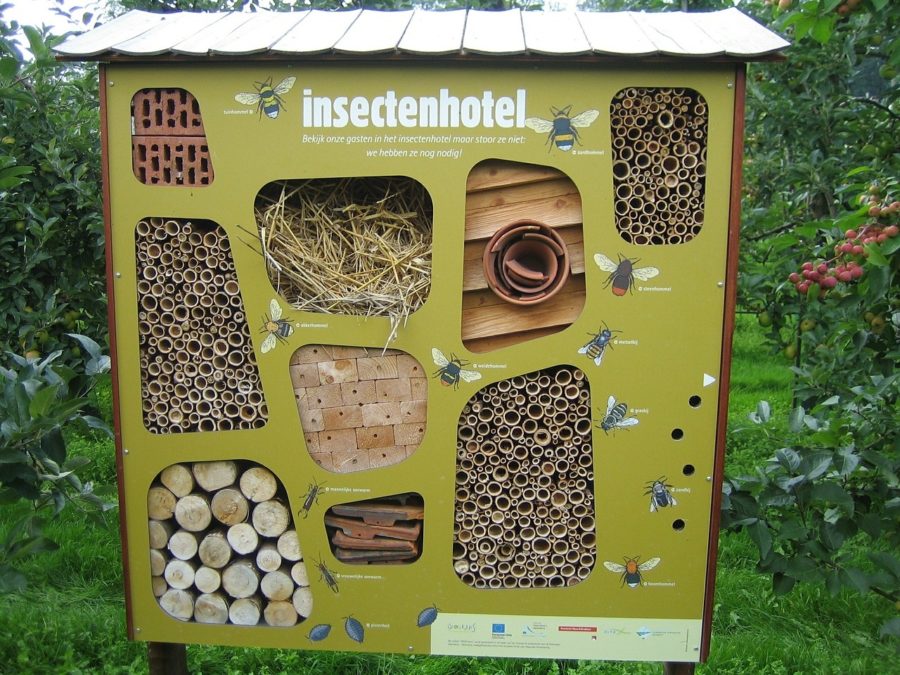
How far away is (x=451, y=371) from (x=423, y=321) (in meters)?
0.18

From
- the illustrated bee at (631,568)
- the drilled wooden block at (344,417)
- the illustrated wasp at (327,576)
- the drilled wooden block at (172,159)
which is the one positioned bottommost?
the illustrated wasp at (327,576)

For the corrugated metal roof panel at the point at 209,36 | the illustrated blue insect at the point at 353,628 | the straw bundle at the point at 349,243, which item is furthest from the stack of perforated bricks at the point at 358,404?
the corrugated metal roof panel at the point at 209,36

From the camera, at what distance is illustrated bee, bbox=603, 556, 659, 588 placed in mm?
2742

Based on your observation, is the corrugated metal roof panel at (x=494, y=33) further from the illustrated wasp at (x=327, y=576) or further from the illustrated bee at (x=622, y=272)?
the illustrated wasp at (x=327, y=576)

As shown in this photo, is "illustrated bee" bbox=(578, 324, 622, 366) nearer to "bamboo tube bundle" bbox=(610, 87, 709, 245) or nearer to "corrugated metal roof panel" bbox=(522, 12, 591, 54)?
"bamboo tube bundle" bbox=(610, 87, 709, 245)

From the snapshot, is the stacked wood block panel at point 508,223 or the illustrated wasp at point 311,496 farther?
the illustrated wasp at point 311,496

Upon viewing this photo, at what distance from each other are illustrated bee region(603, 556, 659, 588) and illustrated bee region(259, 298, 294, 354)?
128 cm

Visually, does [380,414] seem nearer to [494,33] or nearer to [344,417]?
[344,417]

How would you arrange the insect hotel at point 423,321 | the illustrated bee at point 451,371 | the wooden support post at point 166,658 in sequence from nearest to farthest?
the insect hotel at point 423,321
the illustrated bee at point 451,371
the wooden support post at point 166,658

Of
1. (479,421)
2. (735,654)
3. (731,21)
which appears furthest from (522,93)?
(735,654)

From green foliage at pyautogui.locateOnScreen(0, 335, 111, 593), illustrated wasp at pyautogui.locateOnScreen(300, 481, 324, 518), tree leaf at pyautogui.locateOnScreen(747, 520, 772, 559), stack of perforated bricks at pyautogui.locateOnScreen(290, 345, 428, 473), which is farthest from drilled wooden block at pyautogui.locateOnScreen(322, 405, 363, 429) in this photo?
tree leaf at pyautogui.locateOnScreen(747, 520, 772, 559)

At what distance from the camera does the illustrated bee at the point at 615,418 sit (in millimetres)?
2652

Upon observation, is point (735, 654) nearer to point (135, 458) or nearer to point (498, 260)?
point (498, 260)

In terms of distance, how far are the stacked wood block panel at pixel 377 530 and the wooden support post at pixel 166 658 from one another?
80 cm
